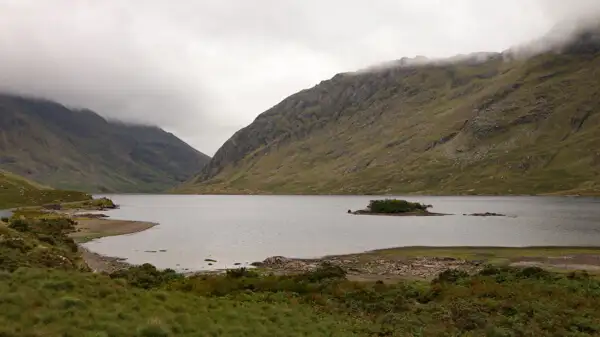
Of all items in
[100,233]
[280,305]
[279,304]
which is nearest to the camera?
[280,305]

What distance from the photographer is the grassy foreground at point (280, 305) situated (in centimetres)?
2241

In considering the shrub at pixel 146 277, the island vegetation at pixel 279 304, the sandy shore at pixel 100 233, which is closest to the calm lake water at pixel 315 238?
the sandy shore at pixel 100 233

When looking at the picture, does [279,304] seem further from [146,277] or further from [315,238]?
[315,238]

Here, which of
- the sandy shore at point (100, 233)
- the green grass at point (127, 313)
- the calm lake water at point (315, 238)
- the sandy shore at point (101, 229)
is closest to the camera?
the green grass at point (127, 313)

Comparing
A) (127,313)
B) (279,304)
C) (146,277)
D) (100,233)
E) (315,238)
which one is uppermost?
(127,313)

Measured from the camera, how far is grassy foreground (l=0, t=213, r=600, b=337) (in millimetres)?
22406

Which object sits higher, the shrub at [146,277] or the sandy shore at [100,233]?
the shrub at [146,277]

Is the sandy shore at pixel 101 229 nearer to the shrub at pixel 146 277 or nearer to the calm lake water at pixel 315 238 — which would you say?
the calm lake water at pixel 315 238

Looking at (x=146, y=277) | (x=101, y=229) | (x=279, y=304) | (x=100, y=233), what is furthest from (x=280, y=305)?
(x=101, y=229)

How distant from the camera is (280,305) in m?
34.1

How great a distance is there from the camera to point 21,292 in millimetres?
23938

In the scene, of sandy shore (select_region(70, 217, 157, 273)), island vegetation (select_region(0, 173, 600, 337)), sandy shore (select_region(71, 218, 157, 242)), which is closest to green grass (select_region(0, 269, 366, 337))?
island vegetation (select_region(0, 173, 600, 337))

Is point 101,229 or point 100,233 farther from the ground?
point 101,229

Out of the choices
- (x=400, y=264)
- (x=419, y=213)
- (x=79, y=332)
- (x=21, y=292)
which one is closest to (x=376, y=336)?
(x=79, y=332)
